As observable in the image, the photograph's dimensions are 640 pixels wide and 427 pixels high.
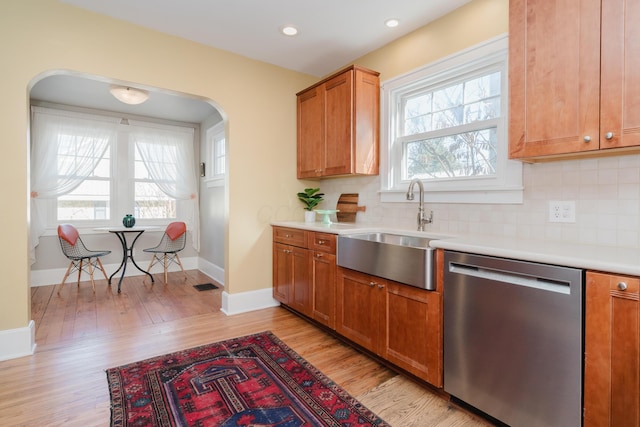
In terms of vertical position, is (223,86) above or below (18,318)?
above

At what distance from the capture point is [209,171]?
5238 millimetres

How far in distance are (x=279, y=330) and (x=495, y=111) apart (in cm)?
248

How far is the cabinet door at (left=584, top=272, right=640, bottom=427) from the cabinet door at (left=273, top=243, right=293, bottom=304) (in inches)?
92.9

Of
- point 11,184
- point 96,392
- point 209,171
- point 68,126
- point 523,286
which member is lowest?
point 96,392

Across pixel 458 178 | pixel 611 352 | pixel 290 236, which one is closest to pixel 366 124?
pixel 458 178

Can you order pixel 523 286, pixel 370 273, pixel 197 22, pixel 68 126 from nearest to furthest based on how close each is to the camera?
1. pixel 523 286
2. pixel 370 273
3. pixel 197 22
4. pixel 68 126

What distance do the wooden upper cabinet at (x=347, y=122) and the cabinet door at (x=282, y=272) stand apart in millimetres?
896

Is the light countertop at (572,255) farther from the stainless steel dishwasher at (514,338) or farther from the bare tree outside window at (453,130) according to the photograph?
the bare tree outside window at (453,130)

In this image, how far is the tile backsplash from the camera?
5.53 ft

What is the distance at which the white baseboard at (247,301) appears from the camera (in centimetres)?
331

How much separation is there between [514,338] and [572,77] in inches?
50.5

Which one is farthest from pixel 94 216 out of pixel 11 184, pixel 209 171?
pixel 11 184

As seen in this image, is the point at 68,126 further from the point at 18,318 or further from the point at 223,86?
the point at 18,318

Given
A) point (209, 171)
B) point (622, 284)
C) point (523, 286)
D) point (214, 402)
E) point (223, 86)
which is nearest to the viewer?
point (622, 284)
